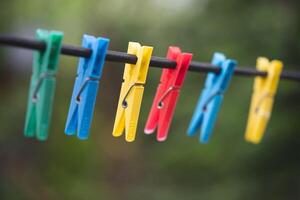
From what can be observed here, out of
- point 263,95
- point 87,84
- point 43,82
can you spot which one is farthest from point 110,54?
point 263,95

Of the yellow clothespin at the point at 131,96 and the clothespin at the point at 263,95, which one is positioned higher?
the clothespin at the point at 263,95

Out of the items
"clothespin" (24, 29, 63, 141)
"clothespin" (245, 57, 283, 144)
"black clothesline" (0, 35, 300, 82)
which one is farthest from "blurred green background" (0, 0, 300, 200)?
"clothespin" (24, 29, 63, 141)

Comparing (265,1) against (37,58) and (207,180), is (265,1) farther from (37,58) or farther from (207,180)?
(37,58)

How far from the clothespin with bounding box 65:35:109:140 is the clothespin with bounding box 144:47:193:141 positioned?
0.92ft

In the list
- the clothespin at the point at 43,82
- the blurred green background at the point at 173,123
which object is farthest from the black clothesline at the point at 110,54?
the blurred green background at the point at 173,123

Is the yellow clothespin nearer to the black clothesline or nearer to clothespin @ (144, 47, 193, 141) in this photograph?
the black clothesline

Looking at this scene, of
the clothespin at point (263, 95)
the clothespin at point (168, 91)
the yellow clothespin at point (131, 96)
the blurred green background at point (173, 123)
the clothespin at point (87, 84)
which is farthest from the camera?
the blurred green background at point (173, 123)

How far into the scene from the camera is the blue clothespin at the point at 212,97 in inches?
67.1

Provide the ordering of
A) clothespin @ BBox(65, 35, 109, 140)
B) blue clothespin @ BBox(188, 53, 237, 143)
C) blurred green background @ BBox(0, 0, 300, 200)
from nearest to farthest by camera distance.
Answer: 1. clothespin @ BBox(65, 35, 109, 140)
2. blue clothespin @ BBox(188, 53, 237, 143)
3. blurred green background @ BBox(0, 0, 300, 200)

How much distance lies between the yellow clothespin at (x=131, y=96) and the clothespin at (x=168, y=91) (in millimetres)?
129

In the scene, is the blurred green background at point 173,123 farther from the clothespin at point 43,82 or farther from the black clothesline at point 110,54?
the clothespin at point 43,82

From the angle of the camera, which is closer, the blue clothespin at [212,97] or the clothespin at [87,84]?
the clothespin at [87,84]

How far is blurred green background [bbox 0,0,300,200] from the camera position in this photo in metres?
3.58

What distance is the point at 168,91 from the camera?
5.14 feet
